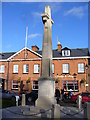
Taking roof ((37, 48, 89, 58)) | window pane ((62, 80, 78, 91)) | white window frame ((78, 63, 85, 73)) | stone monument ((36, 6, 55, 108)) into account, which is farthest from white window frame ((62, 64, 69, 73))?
stone monument ((36, 6, 55, 108))

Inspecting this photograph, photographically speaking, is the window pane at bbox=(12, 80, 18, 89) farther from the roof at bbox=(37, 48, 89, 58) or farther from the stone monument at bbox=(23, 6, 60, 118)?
the stone monument at bbox=(23, 6, 60, 118)

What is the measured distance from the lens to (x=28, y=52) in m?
30.7

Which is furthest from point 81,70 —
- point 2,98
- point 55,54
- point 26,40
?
point 2,98

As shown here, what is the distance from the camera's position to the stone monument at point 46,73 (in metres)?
11.2

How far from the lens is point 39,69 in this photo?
29688 millimetres

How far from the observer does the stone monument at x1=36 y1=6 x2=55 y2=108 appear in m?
11.2

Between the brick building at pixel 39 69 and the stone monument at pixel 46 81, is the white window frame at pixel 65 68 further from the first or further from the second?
the stone monument at pixel 46 81

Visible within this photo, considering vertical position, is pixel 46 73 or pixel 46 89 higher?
pixel 46 73

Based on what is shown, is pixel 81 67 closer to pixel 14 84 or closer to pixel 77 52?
pixel 77 52

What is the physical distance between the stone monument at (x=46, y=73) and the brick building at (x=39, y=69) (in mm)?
16435

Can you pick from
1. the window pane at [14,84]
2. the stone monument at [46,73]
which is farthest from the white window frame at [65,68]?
the stone monument at [46,73]

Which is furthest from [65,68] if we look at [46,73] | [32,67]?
[46,73]

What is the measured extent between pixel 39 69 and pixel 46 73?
1809cm

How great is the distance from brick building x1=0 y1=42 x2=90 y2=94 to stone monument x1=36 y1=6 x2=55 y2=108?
1643cm
